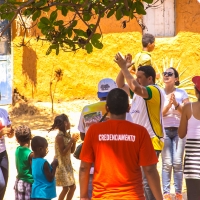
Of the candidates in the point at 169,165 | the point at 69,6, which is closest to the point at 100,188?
the point at 69,6

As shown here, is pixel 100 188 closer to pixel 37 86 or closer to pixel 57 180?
pixel 57 180

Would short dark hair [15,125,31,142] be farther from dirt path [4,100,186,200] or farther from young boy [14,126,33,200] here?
dirt path [4,100,186,200]

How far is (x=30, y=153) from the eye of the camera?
7109 millimetres

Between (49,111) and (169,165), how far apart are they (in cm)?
620

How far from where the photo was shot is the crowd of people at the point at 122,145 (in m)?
5.16

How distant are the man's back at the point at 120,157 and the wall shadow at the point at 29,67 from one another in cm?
948

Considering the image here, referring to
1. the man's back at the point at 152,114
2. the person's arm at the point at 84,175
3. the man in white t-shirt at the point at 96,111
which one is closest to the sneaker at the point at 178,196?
the man's back at the point at 152,114

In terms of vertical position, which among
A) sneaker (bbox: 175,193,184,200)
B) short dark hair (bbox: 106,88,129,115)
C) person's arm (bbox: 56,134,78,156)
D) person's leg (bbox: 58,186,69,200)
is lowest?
sneaker (bbox: 175,193,184,200)

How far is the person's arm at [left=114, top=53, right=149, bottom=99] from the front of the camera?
625 centimetres

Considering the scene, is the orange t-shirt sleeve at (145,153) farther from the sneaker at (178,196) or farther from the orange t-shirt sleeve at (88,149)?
the sneaker at (178,196)

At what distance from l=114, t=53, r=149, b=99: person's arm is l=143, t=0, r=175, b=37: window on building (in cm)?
793

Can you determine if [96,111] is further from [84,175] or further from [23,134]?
[84,175]

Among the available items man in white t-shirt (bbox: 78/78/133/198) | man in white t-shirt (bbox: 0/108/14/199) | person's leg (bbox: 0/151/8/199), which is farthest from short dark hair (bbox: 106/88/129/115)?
person's leg (bbox: 0/151/8/199)

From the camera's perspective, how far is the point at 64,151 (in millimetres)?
7426
